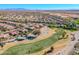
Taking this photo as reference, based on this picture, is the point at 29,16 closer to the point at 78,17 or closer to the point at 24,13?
the point at 24,13

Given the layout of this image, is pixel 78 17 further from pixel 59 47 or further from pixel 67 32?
pixel 59 47

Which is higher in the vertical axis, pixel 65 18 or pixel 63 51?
pixel 65 18

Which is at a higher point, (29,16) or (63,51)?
(29,16)
